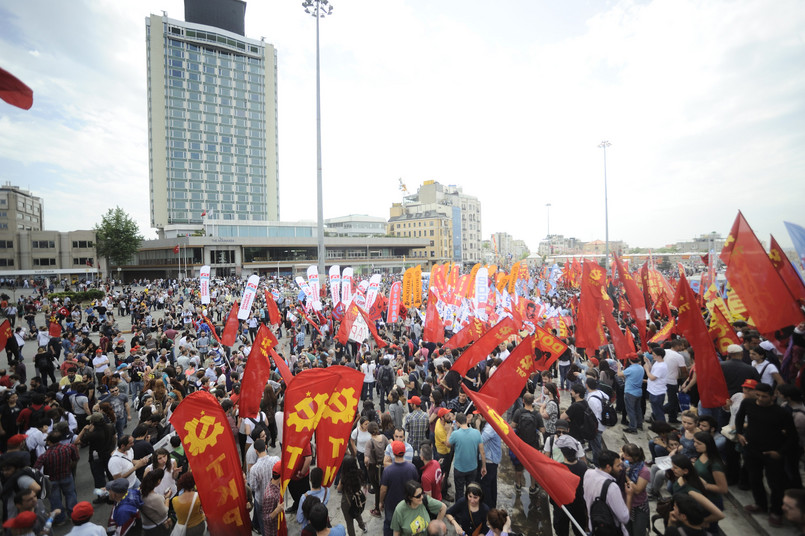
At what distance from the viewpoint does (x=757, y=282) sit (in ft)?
19.3

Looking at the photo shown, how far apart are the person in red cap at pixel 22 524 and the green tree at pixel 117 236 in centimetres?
5526

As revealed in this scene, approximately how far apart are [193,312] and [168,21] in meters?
86.7

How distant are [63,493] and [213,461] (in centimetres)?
375

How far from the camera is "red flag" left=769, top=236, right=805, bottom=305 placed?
612 centimetres

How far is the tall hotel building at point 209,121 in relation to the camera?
77.4m

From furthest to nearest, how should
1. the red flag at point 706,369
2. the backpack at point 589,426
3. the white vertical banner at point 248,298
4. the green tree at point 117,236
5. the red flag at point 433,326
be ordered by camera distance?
the green tree at point 117,236
the white vertical banner at point 248,298
the red flag at point 433,326
the backpack at point 589,426
the red flag at point 706,369

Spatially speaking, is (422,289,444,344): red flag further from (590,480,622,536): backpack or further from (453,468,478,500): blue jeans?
(590,480,622,536): backpack

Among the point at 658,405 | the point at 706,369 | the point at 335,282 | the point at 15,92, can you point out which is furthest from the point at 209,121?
the point at 706,369

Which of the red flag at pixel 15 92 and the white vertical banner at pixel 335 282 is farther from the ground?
the red flag at pixel 15 92

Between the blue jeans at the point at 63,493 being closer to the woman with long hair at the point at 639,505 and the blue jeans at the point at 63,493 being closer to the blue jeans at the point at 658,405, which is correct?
the woman with long hair at the point at 639,505

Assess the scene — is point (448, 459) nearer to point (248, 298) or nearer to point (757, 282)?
point (757, 282)

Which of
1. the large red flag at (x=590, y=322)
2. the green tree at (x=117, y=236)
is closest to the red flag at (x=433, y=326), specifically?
the large red flag at (x=590, y=322)

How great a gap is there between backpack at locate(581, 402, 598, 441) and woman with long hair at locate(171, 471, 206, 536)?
5.60m

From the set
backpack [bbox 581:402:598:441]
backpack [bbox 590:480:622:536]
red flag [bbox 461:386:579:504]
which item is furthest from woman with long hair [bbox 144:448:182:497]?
backpack [bbox 581:402:598:441]
